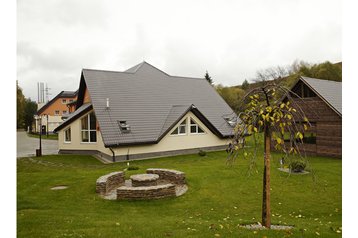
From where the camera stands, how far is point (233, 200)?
9406 millimetres

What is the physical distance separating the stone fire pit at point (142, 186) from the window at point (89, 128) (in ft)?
33.6

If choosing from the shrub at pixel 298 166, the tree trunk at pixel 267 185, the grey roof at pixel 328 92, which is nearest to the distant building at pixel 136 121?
the grey roof at pixel 328 92

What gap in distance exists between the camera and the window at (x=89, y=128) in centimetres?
2148

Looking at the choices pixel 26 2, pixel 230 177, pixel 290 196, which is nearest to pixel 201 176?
pixel 230 177

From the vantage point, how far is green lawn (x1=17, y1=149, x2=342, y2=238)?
5500mm

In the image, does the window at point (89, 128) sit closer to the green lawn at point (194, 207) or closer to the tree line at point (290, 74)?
the green lawn at point (194, 207)

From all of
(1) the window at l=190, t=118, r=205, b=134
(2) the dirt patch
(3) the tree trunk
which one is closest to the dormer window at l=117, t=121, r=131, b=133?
(1) the window at l=190, t=118, r=205, b=134

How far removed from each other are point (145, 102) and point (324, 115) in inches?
553

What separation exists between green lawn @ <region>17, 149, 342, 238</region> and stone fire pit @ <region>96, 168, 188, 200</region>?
0.27 meters

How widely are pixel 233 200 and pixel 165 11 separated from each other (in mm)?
6768

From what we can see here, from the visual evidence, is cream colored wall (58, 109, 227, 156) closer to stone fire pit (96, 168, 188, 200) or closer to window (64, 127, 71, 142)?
window (64, 127, 71, 142)

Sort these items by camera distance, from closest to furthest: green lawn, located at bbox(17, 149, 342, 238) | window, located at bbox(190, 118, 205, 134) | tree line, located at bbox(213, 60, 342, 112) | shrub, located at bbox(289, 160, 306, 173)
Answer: green lawn, located at bbox(17, 149, 342, 238)
shrub, located at bbox(289, 160, 306, 173)
window, located at bbox(190, 118, 205, 134)
tree line, located at bbox(213, 60, 342, 112)

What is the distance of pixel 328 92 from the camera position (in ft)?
66.0
